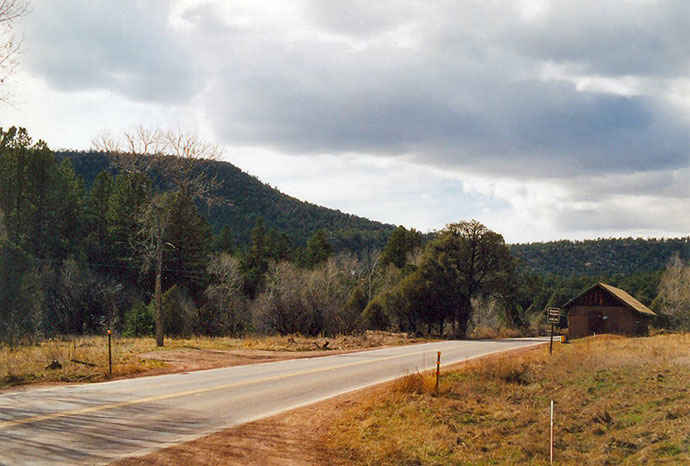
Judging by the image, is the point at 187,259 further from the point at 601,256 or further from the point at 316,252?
the point at 601,256

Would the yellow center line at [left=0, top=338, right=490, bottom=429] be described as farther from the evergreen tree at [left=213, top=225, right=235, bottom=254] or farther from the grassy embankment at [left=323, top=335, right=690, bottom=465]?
the evergreen tree at [left=213, top=225, right=235, bottom=254]

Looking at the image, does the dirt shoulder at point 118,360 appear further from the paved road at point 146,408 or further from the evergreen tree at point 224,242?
the evergreen tree at point 224,242

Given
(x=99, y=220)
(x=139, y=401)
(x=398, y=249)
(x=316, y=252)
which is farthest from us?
(x=316, y=252)

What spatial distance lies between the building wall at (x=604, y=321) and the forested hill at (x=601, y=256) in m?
88.7

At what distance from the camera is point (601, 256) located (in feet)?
513

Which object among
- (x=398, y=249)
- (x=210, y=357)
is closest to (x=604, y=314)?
(x=398, y=249)

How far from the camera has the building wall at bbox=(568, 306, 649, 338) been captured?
177ft

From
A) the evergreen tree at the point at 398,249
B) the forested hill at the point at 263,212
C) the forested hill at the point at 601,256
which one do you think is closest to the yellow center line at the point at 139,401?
the evergreen tree at the point at 398,249

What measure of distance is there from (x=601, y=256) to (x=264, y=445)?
164587 millimetres

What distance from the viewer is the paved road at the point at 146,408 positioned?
853 centimetres

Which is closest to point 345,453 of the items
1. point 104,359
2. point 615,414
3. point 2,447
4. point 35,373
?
point 2,447

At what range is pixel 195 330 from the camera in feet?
160

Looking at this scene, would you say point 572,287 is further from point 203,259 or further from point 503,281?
point 203,259

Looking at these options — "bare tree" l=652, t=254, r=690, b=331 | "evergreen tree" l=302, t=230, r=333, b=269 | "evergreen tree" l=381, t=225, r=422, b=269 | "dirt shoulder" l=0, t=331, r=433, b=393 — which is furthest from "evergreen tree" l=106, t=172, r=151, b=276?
"bare tree" l=652, t=254, r=690, b=331
